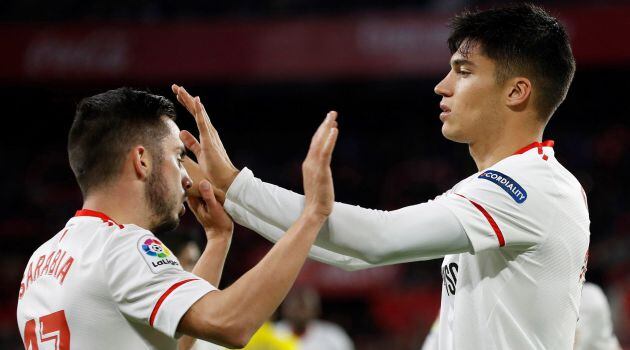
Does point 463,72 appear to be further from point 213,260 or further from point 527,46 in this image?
point 213,260

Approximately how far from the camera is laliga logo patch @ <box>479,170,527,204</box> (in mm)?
2684

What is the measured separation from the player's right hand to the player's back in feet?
1.85

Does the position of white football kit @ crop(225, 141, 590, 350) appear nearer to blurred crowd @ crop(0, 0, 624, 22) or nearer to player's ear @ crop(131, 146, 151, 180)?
player's ear @ crop(131, 146, 151, 180)

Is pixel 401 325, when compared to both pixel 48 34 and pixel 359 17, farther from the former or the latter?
pixel 48 34

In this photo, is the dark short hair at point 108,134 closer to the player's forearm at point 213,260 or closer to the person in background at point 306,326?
the player's forearm at point 213,260

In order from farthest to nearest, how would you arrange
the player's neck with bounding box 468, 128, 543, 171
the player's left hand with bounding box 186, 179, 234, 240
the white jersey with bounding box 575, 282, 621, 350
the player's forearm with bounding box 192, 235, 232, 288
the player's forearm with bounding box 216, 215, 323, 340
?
the white jersey with bounding box 575, 282, 621, 350
the player's forearm with bounding box 192, 235, 232, 288
the player's neck with bounding box 468, 128, 543, 171
the player's left hand with bounding box 186, 179, 234, 240
the player's forearm with bounding box 216, 215, 323, 340

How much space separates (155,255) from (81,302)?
0.24 metres

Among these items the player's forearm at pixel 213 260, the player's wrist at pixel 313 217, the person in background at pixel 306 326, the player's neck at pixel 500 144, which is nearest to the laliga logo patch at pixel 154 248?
the player's wrist at pixel 313 217

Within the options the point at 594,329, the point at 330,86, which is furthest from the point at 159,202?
the point at 330,86

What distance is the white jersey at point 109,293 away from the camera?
2426 millimetres

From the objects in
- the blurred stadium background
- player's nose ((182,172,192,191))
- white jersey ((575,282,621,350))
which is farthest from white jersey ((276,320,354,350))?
player's nose ((182,172,192,191))

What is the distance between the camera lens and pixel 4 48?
13695 millimetres

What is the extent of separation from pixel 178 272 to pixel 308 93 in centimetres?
1326

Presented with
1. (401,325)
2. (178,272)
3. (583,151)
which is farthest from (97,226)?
(583,151)
